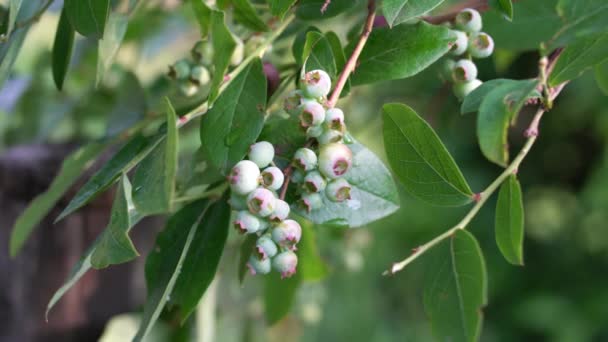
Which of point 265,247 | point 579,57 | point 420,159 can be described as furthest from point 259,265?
point 579,57

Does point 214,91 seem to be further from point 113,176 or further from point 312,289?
point 312,289

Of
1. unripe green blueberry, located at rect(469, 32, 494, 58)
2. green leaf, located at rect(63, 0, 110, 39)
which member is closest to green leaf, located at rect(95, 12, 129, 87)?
green leaf, located at rect(63, 0, 110, 39)

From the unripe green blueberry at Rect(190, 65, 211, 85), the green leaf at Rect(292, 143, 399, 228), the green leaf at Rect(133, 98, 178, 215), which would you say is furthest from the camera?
the unripe green blueberry at Rect(190, 65, 211, 85)

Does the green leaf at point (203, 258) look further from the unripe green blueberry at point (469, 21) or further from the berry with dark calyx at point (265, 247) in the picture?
the unripe green blueberry at point (469, 21)

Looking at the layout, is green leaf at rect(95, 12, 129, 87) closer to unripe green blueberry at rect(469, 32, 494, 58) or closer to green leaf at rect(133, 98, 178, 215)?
green leaf at rect(133, 98, 178, 215)

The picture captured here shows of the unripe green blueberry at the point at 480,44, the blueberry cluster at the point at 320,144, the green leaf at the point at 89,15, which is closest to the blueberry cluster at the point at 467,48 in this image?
the unripe green blueberry at the point at 480,44
